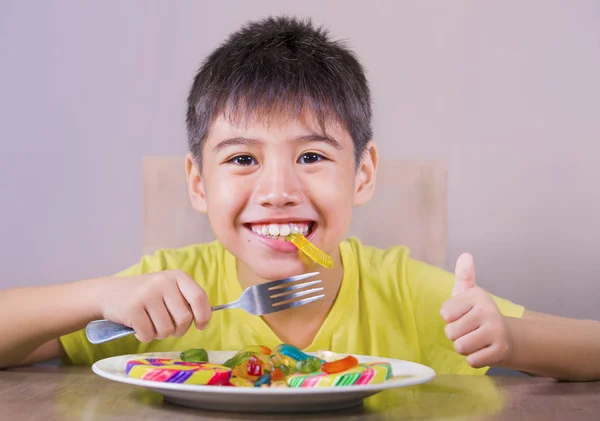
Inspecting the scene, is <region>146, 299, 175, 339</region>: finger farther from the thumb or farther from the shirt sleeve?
the shirt sleeve

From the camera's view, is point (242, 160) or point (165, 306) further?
point (242, 160)

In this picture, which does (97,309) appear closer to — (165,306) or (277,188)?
(165,306)

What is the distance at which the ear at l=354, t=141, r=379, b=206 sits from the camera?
1344 millimetres

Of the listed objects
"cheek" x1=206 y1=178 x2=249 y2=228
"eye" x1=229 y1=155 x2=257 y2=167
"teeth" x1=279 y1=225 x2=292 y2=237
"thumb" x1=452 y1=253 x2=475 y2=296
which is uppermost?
"eye" x1=229 y1=155 x2=257 y2=167

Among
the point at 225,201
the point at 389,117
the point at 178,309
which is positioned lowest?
the point at 178,309

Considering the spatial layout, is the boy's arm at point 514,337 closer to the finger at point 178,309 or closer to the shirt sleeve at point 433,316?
the shirt sleeve at point 433,316

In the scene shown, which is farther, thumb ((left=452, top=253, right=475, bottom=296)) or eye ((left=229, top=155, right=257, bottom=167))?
eye ((left=229, top=155, right=257, bottom=167))

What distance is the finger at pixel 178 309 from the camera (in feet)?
3.09

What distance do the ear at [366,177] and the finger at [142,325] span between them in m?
0.51

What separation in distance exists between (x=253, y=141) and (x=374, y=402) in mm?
463

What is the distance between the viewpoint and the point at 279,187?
1104 mm

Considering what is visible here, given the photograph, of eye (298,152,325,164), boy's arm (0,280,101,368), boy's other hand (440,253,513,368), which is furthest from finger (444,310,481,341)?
boy's arm (0,280,101,368)

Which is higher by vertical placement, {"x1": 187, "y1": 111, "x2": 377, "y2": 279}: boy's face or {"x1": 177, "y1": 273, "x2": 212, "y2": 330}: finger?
{"x1": 187, "y1": 111, "x2": 377, "y2": 279}: boy's face

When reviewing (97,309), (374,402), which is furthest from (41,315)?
(374,402)
